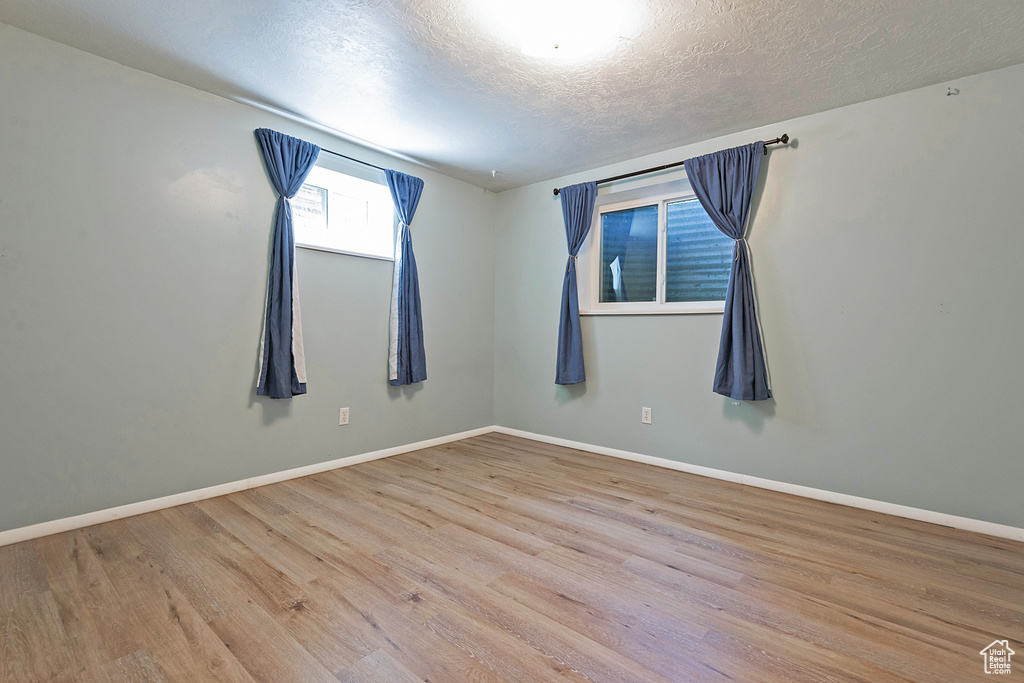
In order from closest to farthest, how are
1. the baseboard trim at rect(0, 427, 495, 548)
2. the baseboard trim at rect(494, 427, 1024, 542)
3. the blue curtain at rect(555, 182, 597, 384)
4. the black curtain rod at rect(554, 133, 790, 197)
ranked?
the baseboard trim at rect(0, 427, 495, 548), the baseboard trim at rect(494, 427, 1024, 542), the black curtain rod at rect(554, 133, 790, 197), the blue curtain at rect(555, 182, 597, 384)

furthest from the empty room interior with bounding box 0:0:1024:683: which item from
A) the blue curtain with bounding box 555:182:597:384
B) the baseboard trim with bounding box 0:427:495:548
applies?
the blue curtain with bounding box 555:182:597:384

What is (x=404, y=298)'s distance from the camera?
146 inches

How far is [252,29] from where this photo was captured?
2145mm

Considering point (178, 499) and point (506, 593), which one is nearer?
point (506, 593)

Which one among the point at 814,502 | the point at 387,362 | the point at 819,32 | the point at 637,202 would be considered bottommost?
the point at 814,502

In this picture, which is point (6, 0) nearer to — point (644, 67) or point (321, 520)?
point (321, 520)

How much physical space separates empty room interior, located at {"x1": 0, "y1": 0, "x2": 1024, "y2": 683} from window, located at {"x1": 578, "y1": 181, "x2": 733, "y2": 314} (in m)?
0.03

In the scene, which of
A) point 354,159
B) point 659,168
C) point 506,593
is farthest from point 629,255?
point 506,593

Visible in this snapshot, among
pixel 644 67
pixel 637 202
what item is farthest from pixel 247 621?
pixel 637 202

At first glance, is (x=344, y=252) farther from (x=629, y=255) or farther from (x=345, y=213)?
(x=629, y=255)

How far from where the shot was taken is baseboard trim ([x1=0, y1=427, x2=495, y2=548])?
220cm

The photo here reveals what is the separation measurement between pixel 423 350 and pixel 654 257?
6.53 feet

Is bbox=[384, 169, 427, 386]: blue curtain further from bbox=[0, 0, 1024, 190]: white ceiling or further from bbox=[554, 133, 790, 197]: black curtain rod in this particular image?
bbox=[554, 133, 790, 197]: black curtain rod

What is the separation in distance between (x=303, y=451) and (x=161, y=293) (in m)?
1.30
